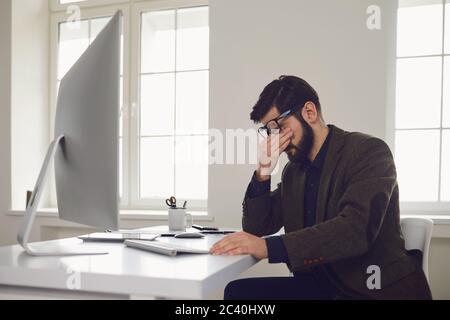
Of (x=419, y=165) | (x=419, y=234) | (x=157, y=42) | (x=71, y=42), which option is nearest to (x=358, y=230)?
(x=419, y=234)

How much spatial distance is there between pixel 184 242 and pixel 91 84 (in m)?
0.61

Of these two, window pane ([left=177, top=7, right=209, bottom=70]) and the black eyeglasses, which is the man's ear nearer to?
the black eyeglasses

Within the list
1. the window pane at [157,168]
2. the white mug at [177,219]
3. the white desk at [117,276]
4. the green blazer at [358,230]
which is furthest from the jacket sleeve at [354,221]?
the window pane at [157,168]

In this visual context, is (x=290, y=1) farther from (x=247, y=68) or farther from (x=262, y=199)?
(x=262, y=199)

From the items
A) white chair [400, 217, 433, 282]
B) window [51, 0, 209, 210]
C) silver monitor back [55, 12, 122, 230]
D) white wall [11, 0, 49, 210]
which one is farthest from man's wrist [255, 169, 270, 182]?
white wall [11, 0, 49, 210]

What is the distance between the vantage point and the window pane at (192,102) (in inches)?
119

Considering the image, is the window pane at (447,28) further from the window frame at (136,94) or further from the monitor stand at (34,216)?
the monitor stand at (34,216)

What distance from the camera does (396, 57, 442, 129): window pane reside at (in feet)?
8.33

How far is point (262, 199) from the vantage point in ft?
5.12

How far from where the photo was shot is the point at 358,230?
1096 mm

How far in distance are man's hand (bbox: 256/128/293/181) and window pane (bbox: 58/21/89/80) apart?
2.33 meters

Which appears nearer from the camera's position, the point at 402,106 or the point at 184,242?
the point at 184,242
